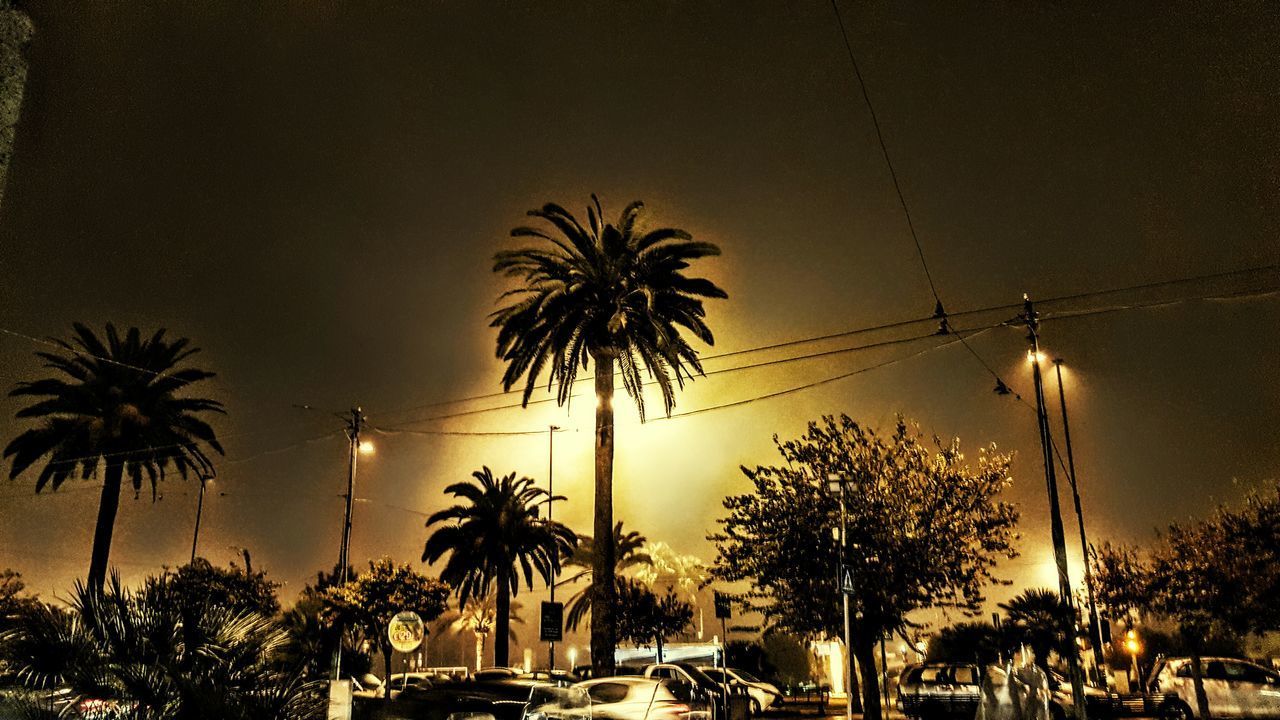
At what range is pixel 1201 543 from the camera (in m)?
32.0

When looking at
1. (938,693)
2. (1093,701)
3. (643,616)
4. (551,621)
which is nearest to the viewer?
(938,693)

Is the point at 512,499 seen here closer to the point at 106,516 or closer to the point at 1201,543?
the point at 106,516

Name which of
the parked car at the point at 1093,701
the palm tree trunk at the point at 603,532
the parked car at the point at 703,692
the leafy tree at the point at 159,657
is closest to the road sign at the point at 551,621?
the palm tree trunk at the point at 603,532

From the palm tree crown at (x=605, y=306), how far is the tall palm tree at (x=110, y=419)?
16782mm

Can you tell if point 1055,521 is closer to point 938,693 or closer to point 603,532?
point 938,693

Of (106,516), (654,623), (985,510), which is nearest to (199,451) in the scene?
(106,516)

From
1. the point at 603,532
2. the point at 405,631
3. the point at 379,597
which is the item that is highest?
the point at 603,532

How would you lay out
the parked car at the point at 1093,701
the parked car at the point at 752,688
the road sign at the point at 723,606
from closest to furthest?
1. the road sign at the point at 723,606
2. the parked car at the point at 1093,701
3. the parked car at the point at 752,688

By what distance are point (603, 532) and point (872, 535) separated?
31.5ft

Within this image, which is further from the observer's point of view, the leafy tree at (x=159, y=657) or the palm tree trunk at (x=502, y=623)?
the palm tree trunk at (x=502, y=623)

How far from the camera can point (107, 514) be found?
34.8 m

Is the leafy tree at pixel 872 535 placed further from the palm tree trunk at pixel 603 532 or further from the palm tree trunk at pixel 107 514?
the palm tree trunk at pixel 107 514

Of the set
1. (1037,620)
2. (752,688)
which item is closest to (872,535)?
(752,688)

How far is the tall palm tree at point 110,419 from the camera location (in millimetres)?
34156
